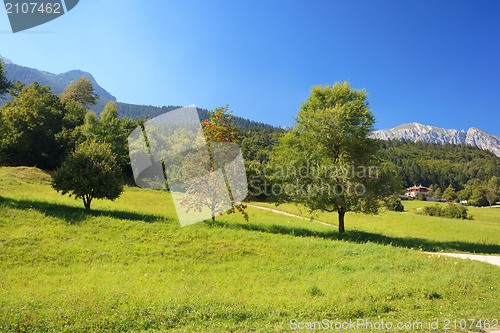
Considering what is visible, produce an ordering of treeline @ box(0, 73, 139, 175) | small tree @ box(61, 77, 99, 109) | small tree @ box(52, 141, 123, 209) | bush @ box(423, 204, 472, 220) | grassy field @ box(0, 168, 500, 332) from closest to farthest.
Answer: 1. grassy field @ box(0, 168, 500, 332)
2. small tree @ box(52, 141, 123, 209)
3. treeline @ box(0, 73, 139, 175)
4. bush @ box(423, 204, 472, 220)
5. small tree @ box(61, 77, 99, 109)

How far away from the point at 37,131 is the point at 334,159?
57879 mm

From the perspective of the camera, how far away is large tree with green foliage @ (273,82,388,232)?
21080 millimetres

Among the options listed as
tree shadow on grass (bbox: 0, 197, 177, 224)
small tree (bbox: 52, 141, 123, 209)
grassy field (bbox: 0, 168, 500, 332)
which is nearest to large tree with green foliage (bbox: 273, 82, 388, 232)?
grassy field (bbox: 0, 168, 500, 332)

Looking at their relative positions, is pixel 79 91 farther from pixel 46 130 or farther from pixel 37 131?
pixel 37 131

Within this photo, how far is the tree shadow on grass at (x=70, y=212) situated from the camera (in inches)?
713

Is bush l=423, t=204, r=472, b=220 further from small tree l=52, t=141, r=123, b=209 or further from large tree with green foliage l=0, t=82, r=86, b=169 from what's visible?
large tree with green foliage l=0, t=82, r=86, b=169

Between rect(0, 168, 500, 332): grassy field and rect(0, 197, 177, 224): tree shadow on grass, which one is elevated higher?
rect(0, 197, 177, 224): tree shadow on grass

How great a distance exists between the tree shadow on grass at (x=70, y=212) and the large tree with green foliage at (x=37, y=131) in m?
38.0

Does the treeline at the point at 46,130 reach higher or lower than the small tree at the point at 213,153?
higher

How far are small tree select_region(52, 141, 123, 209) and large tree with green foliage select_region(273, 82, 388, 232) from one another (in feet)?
44.3

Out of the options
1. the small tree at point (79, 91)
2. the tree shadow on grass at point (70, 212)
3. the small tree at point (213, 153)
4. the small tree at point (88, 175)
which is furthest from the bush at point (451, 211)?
the small tree at point (79, 91)

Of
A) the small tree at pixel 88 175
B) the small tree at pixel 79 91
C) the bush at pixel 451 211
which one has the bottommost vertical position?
the bush at pixel 451 211

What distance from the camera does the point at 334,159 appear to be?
22656 mm

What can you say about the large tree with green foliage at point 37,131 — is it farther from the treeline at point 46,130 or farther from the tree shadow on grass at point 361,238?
the tree shadow on grass at point 361,238
